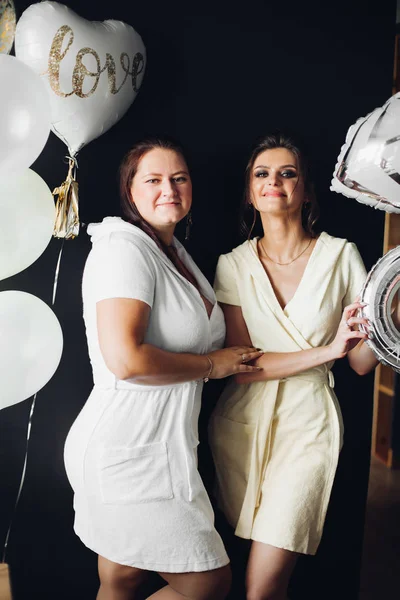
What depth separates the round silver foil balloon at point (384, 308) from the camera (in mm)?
1547

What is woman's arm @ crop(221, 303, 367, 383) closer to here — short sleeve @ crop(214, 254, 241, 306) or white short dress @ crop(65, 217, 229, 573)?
short sleeve @ crop(214, 254, 241, 306)

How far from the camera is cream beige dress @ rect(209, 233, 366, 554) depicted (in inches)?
69.9

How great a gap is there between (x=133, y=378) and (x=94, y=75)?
2.48 feet

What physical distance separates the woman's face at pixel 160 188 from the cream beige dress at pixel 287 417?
36 centimetres

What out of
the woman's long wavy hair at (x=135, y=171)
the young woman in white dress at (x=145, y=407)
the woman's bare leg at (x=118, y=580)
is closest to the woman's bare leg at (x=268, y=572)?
the young woman in white dress at (x=145, y=407)

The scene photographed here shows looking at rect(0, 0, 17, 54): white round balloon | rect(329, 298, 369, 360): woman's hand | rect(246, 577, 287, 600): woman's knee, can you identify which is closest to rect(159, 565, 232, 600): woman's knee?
rect(246, 577, 287, 600): woman's knee

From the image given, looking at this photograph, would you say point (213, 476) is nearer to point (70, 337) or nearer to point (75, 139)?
point (70, 337)

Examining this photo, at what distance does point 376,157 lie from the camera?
1.42 metres

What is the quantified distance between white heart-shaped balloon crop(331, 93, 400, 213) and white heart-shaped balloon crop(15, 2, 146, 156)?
2.01 ft

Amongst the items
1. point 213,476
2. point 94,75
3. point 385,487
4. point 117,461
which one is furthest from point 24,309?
point 385,487

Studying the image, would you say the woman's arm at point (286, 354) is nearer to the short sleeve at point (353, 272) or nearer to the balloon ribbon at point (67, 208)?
the short sleeve at point (353, 272)

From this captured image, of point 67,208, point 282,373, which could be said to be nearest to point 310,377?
point 282,373

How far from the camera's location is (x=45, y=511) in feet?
6.18

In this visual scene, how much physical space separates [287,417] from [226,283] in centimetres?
45
